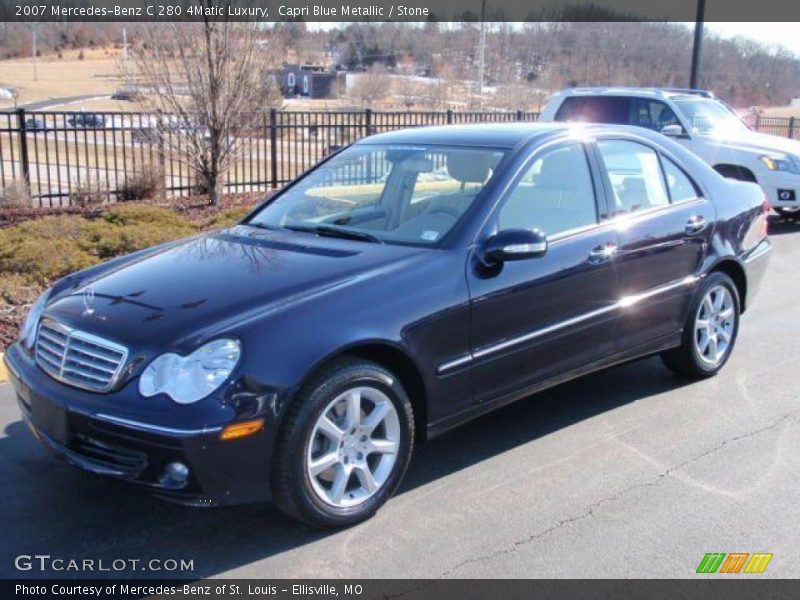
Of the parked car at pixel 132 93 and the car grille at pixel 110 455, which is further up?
the parked car at pixel 132 93

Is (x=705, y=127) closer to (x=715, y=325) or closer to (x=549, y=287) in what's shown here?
(x=715, y=325)

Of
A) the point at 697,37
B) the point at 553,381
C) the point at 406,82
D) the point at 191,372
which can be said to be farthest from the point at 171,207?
the point at 406,82

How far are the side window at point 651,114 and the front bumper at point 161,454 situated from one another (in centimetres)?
1016

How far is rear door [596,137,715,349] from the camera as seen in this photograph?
5047 millimetres

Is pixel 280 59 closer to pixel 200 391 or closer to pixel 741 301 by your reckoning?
pixel 741 301

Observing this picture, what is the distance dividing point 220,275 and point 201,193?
8.87 meters

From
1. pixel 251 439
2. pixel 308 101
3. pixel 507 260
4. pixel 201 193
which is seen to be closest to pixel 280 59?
pixel 201 193

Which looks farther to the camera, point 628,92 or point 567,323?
point 628,92

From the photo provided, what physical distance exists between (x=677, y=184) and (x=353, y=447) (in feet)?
9.93

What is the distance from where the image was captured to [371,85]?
6038cm

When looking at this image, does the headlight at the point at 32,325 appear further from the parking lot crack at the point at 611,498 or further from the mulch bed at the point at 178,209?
the mulch bed at the point at 178,209

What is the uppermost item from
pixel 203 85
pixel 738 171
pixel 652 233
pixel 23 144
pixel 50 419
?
pixel 203 85

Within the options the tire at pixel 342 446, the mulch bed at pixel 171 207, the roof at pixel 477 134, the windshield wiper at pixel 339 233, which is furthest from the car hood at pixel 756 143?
the tire at pixel 342 446

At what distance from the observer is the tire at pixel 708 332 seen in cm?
559
